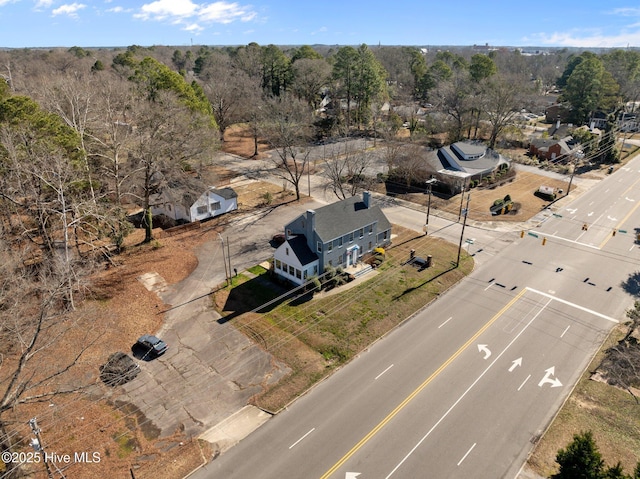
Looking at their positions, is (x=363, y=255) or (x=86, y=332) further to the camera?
(x=363, y=255)

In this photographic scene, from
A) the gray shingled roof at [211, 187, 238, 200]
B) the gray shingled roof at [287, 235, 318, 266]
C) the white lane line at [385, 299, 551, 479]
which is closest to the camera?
the white lane line at [385, 299, 551, 479]

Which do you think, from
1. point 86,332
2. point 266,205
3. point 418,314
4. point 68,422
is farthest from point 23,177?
point 418,314

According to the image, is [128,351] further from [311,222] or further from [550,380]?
[550,380]

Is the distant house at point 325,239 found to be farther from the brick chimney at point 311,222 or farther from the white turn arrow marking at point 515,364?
the white turn arrow marking at point 515,364

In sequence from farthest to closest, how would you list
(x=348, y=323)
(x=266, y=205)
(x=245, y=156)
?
1. (x=245, y=156)
2. (x=266, y=205)
3. (x=348, y=323)

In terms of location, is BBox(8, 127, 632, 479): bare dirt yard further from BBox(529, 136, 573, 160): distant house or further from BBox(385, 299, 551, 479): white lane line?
BBox(529, 136, 573, 160): distant house

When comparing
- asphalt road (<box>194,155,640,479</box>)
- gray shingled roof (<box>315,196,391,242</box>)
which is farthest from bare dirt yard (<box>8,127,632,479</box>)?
gray shingled roof (<box>315,196,391,242</box>)

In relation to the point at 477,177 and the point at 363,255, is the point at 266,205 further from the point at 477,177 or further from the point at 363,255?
the point at 477,177

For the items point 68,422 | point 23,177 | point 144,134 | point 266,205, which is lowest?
point 68,422
